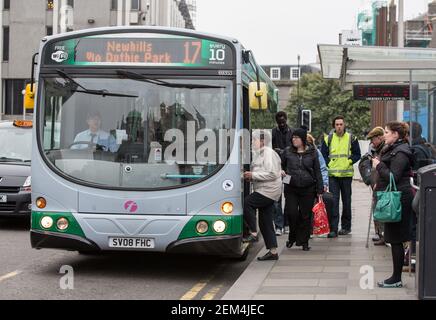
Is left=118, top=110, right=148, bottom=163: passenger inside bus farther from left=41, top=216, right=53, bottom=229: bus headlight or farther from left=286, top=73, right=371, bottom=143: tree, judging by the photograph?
left=286, top=73, right=371, bottom=143: tree

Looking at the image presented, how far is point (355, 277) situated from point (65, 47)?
428 centimetres

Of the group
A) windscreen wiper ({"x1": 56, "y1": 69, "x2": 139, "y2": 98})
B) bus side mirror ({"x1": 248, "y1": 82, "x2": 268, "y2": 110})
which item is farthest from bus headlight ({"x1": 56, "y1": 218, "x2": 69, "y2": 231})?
bus side mirror ({"x1": 248, "y1": 82, "x2": 268, "y2": 110})

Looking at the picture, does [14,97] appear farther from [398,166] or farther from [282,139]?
[398,166]

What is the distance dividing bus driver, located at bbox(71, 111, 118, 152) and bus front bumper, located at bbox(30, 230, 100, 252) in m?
1.02

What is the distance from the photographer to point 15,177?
13.3m

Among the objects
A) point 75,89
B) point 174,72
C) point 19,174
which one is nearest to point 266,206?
point 174,72

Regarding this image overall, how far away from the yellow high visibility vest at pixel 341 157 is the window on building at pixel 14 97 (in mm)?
37649

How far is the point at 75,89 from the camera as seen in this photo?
28.6 ft

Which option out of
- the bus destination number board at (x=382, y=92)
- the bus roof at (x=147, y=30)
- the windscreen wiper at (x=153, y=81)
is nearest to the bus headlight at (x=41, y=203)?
the windscreen wiper at (x=153, y=81)

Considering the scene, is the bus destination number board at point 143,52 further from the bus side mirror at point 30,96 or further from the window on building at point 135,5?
the window on building at point 135,5

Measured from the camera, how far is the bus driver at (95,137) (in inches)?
338

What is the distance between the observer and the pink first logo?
8.45m

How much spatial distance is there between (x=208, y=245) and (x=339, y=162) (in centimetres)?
449
